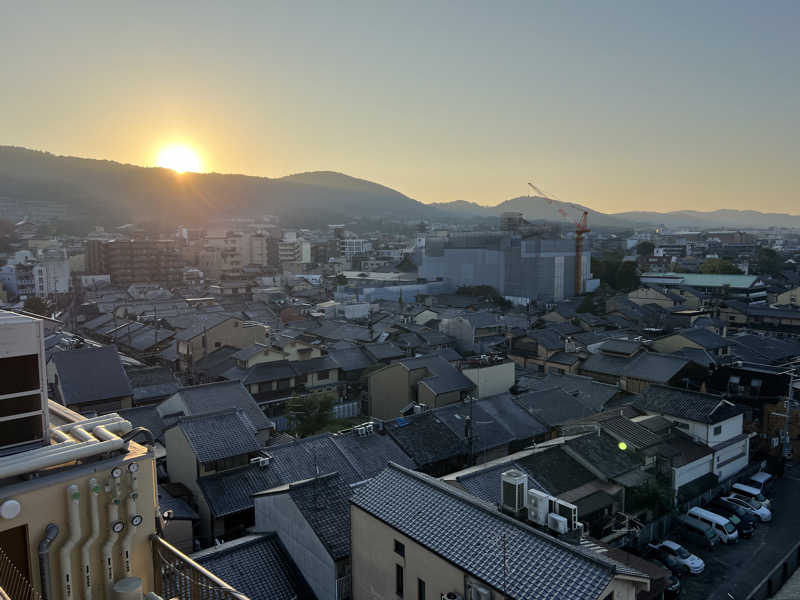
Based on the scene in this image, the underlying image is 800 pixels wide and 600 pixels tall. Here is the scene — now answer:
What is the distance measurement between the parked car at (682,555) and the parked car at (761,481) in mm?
5316

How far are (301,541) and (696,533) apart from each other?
1070 cm

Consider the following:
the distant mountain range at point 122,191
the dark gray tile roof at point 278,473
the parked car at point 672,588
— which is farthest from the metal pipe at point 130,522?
the distant mountain range at point 122,191

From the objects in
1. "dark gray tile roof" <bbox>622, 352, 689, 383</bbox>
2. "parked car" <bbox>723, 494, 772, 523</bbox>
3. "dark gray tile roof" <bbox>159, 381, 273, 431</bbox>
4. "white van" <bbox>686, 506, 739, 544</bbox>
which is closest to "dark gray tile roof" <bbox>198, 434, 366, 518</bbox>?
"dark gray tile roof" <bbox>159, 381, 273, 431</bbox>

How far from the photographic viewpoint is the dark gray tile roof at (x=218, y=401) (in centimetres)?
1716

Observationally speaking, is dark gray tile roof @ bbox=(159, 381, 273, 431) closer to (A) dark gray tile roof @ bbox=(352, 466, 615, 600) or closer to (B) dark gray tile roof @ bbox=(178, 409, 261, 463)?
(B) dark gray tile roof @ bbox=(178, 409, 261, 463)

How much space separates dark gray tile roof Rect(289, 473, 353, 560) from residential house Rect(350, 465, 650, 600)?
0.64 meters

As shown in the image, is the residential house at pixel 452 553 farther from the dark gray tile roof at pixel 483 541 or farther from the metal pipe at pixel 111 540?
the metal pipe at pixel 111 540

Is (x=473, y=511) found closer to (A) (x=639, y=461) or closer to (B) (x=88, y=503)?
(B) (x=88, y=503)

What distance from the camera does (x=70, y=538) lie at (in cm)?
344

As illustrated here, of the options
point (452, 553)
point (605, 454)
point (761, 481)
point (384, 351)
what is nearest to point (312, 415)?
point (384, 351)

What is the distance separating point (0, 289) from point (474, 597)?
5614 cm

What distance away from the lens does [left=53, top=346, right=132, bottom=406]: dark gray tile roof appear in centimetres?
1994

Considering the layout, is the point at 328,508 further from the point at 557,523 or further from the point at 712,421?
the point at 712,421

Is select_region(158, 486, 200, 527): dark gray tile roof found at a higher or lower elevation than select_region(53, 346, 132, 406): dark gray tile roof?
lower
